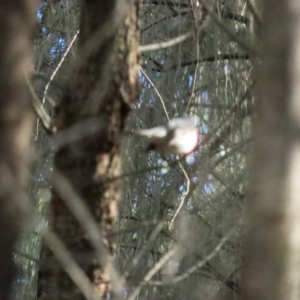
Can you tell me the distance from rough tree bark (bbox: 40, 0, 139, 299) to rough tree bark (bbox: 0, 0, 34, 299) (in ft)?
0.90

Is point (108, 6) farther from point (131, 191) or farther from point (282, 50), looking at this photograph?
point (131, 191)

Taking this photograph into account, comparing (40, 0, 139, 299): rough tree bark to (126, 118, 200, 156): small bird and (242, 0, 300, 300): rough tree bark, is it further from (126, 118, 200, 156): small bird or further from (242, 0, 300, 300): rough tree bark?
(242, 0, 300, 300): rough tree bark

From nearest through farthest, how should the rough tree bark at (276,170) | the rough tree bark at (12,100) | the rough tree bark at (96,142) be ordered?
the rough tree bark at (276,170)
the rough tree bark at (12,100)
the rough tree bark at (96,142)

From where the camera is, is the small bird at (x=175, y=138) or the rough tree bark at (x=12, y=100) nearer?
the rough tree bark at (x=12, y=100)

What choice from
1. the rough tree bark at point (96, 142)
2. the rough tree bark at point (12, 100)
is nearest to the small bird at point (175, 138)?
the rough tree bark at point (96, 142)

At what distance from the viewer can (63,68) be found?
5.74ft

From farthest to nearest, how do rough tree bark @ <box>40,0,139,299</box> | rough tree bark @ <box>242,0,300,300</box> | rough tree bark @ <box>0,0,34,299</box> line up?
rough tree bark @ <box>40,0,139,299</box>, rough tree bark @ <box>0,0,34,299</box>, rough tree bark @ <box>242,0,300,300</box>

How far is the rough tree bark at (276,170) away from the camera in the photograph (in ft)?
2.34

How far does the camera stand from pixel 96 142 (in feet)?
3.77

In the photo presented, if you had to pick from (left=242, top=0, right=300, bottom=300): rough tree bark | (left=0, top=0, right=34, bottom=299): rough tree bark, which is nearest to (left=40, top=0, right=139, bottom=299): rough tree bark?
(left=0, top=0, right=34, bottom=299): rough tree bark

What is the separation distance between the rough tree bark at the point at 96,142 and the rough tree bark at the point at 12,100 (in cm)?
27

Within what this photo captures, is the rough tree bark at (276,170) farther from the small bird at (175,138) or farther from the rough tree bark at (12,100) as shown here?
the small bird at (175,138)

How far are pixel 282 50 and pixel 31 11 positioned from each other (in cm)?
36

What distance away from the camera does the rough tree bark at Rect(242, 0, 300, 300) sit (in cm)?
71
